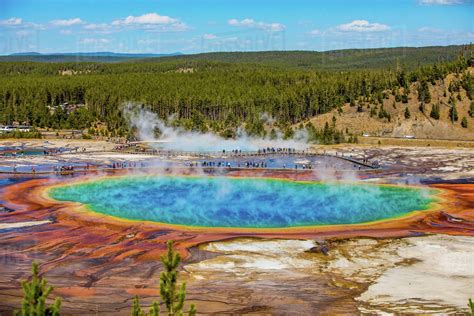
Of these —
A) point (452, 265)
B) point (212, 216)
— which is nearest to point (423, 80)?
point (212, 216)

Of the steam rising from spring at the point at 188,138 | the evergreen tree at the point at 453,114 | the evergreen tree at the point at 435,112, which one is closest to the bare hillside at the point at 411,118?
the evergreen tree at the point at 453,114

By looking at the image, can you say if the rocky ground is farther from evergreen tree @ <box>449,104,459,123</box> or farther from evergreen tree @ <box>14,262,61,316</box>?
evergreen tree @ <box>449,104,459,123</box>

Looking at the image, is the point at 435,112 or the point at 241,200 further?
the point at 435,112

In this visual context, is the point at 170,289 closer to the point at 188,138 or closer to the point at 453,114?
the point at 188,138

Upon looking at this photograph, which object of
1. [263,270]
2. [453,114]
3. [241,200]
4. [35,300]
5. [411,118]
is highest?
[453,114]

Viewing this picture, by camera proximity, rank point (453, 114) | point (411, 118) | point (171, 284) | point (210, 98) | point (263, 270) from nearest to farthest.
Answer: point (171, 284)
point (263, 270)
point (453, 114)
point (411, 118)
point (210, 98)

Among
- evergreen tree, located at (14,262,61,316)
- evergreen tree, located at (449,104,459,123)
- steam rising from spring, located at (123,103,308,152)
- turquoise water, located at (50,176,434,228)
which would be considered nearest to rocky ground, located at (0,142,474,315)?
turquoise water, located at (50,176,434,228)

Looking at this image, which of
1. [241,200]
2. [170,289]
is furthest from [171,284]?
[241,200]
